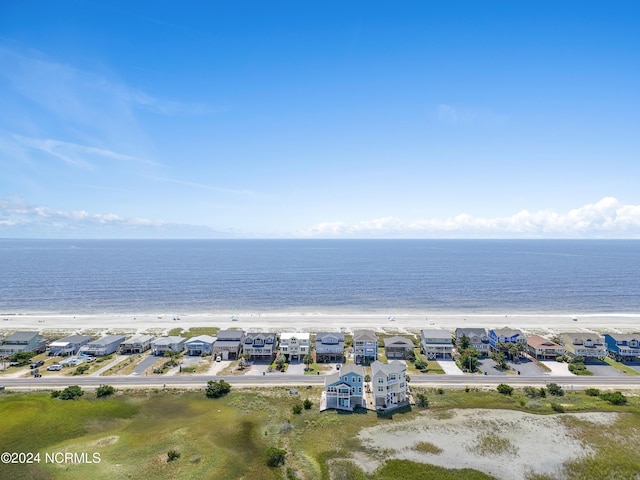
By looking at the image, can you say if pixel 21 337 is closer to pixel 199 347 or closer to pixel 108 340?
pixel 108 340

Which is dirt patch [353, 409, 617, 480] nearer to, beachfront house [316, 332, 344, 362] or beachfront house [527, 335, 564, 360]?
beachfront house [527, 335, 564, 360]

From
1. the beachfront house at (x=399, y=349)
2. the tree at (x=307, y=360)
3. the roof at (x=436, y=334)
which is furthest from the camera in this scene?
the roof at (x=436, y=334)

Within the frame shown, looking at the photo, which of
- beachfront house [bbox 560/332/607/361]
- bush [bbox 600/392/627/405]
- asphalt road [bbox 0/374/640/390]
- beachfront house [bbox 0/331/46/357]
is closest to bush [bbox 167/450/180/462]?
asphalt road [bbox 0/374/640/390]

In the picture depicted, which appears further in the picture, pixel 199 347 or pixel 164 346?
pixel 199 347

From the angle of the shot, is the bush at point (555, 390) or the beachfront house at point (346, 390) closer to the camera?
the beachfront house at point (346, 390)

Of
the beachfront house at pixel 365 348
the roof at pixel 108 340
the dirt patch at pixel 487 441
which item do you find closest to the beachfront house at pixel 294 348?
the beachfront house at pixel 365 348

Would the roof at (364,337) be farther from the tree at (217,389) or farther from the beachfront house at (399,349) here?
the tree at (217,389)

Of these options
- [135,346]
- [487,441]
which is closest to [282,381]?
[487,441]
